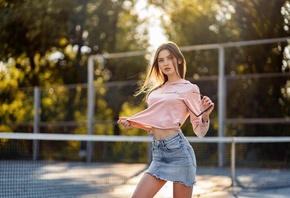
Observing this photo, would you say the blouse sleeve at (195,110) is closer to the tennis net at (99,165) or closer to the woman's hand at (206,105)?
the woman's hand at (206,105)

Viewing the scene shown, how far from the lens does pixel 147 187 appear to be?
4430 millimetres

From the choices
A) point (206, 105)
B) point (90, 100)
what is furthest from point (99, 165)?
point (206, 105)

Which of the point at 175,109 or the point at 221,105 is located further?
the point at 221,105

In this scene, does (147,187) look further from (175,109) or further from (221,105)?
(221,105)

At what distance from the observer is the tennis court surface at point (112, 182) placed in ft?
28.2

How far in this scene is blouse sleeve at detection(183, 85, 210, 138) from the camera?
4.49 metres

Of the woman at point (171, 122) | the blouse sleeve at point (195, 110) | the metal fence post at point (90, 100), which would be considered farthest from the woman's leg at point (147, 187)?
the metal fence post at point (90, 100)

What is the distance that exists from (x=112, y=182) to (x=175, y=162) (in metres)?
5.95

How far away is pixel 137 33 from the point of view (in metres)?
21.7

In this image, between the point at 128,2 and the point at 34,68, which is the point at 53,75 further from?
the point at 128,2

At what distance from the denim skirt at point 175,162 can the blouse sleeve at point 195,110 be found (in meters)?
0.13

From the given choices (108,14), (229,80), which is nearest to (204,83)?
(229,80)

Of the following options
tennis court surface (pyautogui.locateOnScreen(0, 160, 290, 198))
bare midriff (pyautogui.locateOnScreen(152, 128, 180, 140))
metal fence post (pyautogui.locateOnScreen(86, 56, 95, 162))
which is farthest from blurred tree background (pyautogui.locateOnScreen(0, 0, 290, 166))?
bare midriff (pyautogui.locateOnScreen(152, 128, 180, 140))

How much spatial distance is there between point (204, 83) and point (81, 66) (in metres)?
6.42
